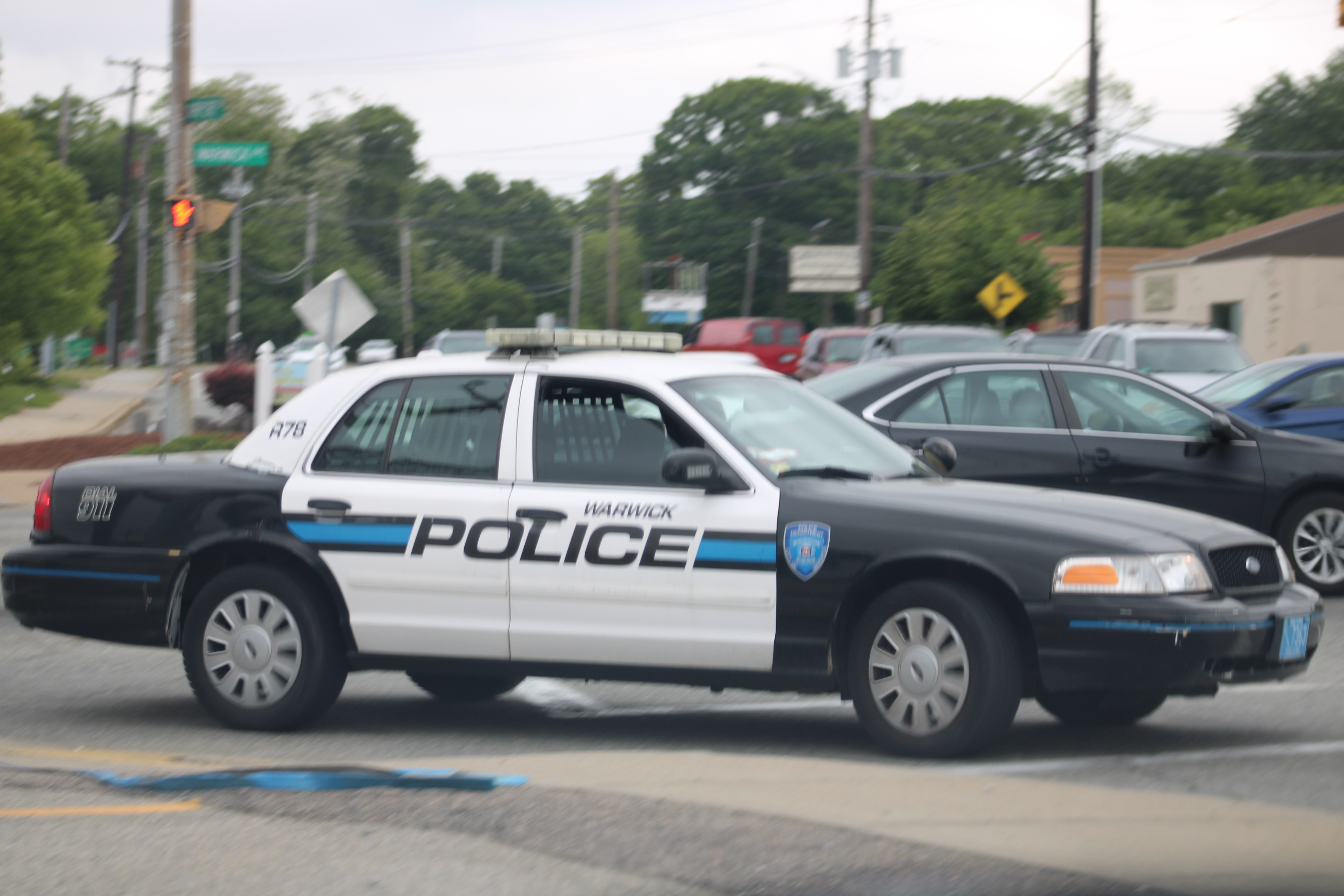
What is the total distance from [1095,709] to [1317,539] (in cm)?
471

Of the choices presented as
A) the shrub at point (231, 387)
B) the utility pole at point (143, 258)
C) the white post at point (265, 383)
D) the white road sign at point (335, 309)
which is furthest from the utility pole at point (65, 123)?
the white road sign at point (335, 309)

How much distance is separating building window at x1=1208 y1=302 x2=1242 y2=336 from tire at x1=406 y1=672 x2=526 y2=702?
109ft

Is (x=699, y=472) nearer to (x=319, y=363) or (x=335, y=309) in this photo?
(x=335, y=309)

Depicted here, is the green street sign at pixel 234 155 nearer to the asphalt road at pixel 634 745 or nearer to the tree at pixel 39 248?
the asphalt road at pixel 634 745

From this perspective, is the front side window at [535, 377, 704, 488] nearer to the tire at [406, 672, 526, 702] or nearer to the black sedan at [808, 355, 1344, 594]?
the tire at [406, 672, 526, 702]

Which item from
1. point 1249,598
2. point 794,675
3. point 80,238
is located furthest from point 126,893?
point 80,238

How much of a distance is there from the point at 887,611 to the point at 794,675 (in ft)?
1.48

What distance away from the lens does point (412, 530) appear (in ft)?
22.1

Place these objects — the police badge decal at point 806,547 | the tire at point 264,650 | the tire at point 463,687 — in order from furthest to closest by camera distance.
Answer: the tire at point 463,687, the tire at point 264,650, the police badge decal at point 806,547

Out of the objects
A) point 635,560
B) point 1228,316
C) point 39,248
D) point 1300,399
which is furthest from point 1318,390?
Result: point 39,248

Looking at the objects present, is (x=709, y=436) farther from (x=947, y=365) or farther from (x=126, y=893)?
(x=947, y=365)

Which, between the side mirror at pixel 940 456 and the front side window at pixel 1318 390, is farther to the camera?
the front side window at pixel 1318 390

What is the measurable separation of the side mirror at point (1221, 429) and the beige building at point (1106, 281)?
38.9 meters

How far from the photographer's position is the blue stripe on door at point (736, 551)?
6.26 m
